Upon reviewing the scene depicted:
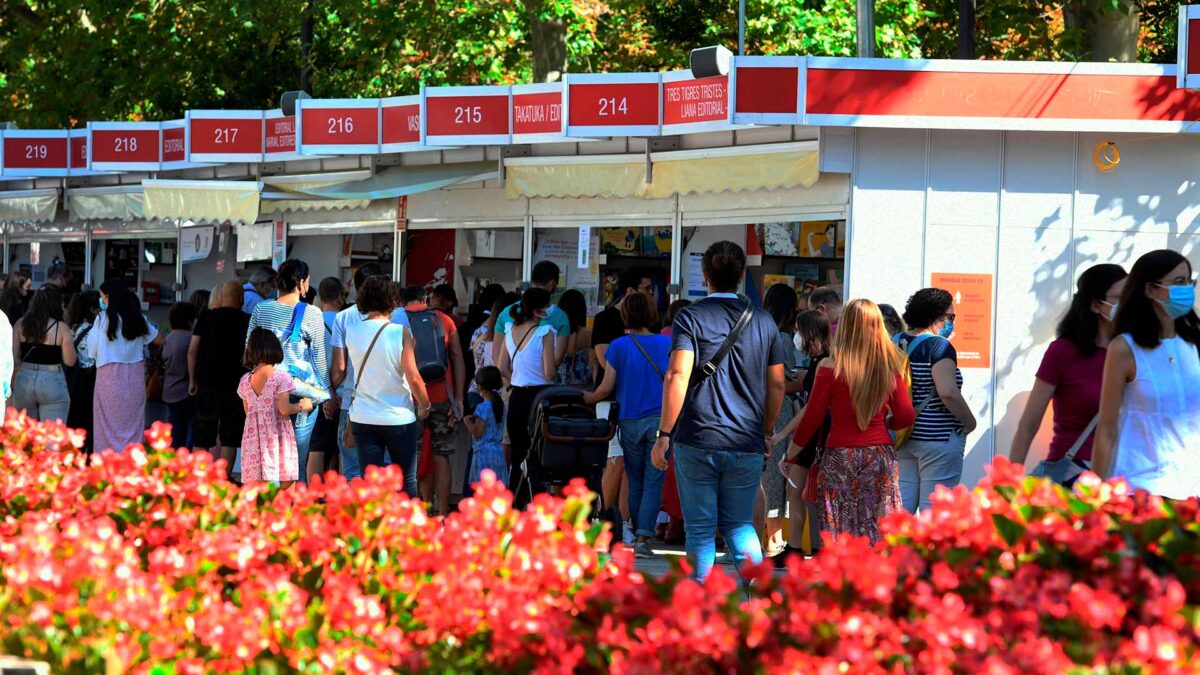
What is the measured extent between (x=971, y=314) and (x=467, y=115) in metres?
4.25

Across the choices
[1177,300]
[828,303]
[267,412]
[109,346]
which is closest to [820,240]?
[828,303]

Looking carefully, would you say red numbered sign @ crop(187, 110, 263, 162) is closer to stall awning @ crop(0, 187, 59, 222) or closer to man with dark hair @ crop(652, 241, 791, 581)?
stall awning @ crop(0, 187, 59, 222)

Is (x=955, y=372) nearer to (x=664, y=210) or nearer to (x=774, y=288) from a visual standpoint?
(x=774, y=288)

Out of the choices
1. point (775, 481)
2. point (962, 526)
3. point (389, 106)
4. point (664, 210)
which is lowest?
point (775, 481)

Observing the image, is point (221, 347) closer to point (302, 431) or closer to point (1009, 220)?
point (302, 431)

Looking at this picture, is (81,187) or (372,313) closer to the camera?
(372,313)

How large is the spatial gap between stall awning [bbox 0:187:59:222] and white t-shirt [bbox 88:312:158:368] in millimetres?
6754

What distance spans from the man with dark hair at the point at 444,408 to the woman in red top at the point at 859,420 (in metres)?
3.41

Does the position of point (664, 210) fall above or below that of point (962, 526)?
above

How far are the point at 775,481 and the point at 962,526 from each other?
6321 millimetres

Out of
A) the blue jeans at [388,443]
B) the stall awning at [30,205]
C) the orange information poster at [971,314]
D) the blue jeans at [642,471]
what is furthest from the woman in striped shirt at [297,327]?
the stall awning at [30,205]

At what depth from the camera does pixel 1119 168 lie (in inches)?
406

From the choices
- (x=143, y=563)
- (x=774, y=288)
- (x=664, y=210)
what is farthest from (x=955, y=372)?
(x=143, y=563)

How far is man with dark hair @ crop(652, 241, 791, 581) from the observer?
660 cm
